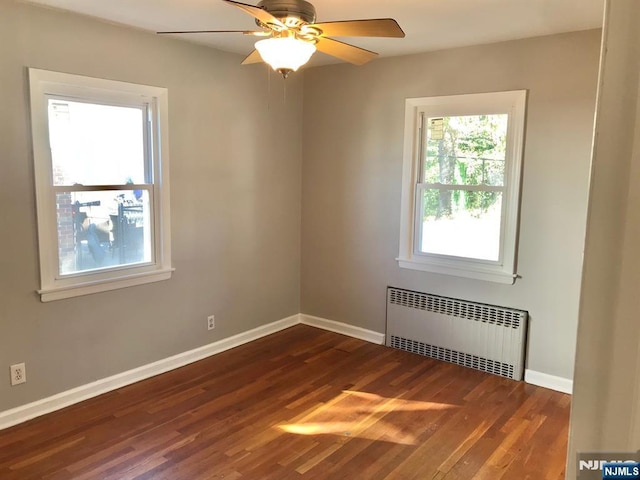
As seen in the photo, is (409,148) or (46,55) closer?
(46,55)

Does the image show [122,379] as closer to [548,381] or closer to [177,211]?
[177,211]

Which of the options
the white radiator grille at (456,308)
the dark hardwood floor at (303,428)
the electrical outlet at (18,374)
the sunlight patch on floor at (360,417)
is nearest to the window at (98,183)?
the electrical outlet at (18,374)

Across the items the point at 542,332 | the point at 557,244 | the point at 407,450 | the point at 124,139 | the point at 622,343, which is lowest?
the point at 407,450

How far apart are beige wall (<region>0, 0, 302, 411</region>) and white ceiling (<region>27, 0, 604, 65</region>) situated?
24 cm

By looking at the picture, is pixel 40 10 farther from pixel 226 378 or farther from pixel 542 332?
pixel 542 332

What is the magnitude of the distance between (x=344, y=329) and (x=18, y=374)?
109 inches

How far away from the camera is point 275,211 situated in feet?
15.8

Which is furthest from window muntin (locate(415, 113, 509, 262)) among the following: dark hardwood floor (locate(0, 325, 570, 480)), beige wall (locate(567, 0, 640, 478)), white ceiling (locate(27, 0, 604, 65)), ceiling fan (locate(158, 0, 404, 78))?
beige wall (locate(567, 0, 640, 478))

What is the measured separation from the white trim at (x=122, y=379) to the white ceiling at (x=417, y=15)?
2.48 m

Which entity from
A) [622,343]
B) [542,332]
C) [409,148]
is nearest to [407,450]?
[542,332]

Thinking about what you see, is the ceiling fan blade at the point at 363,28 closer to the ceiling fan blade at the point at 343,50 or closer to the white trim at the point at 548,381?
the ceiling fan blade at the point at 343,50

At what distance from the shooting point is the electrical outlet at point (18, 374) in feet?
10.2

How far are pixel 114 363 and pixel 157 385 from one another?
13.8 inches

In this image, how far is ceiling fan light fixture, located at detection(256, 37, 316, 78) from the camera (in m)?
2.23
